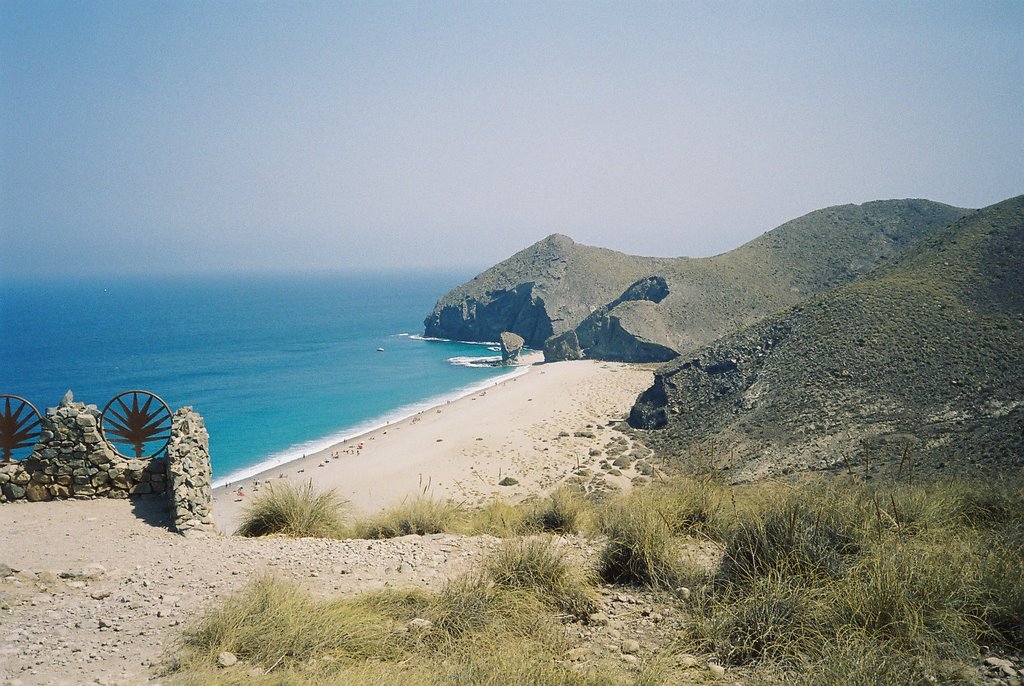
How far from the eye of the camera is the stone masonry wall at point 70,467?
31.9 feet

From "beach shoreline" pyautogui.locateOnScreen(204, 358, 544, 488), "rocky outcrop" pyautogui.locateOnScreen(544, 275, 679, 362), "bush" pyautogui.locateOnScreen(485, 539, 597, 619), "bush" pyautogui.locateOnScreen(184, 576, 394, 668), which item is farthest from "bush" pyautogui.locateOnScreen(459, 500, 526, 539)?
"rocky outcrop" pyautogui.locateOnScreen(544, 275, 679, 362)

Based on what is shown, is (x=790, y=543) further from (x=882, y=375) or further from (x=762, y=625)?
(x=882, y=375)

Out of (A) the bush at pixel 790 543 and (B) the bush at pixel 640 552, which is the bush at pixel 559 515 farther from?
(A) the bush at pixel 790 543

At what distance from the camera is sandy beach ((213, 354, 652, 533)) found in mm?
21406

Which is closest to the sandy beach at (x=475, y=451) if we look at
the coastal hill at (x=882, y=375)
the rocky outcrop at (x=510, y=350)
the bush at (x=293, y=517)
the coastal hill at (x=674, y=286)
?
the coastal hill at (x=882, y=375)

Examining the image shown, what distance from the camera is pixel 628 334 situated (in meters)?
47.1

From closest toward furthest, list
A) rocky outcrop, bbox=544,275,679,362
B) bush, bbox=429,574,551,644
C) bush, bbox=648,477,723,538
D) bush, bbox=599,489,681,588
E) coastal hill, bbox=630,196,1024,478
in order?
bush, bbox=429,574,551,644
bush, bbox=599,489,681,588
bush, bbox=648,477,723,538
coastal hill, bbox=630,196,1024,478
rocky outcrop, bbox=544,275,679,362

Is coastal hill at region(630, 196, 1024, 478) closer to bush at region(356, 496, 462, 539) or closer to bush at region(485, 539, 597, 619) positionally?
bush at region(356, 496, 462, 539)

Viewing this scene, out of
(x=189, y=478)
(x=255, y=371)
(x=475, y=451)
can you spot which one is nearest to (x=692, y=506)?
(x=189, y=478)

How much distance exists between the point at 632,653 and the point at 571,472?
18026 millimetres

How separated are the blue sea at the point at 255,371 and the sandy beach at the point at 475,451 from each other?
11.8ft

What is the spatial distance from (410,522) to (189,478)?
379 centimetres

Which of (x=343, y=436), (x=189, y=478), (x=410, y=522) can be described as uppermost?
(x=189, y=478)

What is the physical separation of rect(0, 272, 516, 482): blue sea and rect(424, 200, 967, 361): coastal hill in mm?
6488
